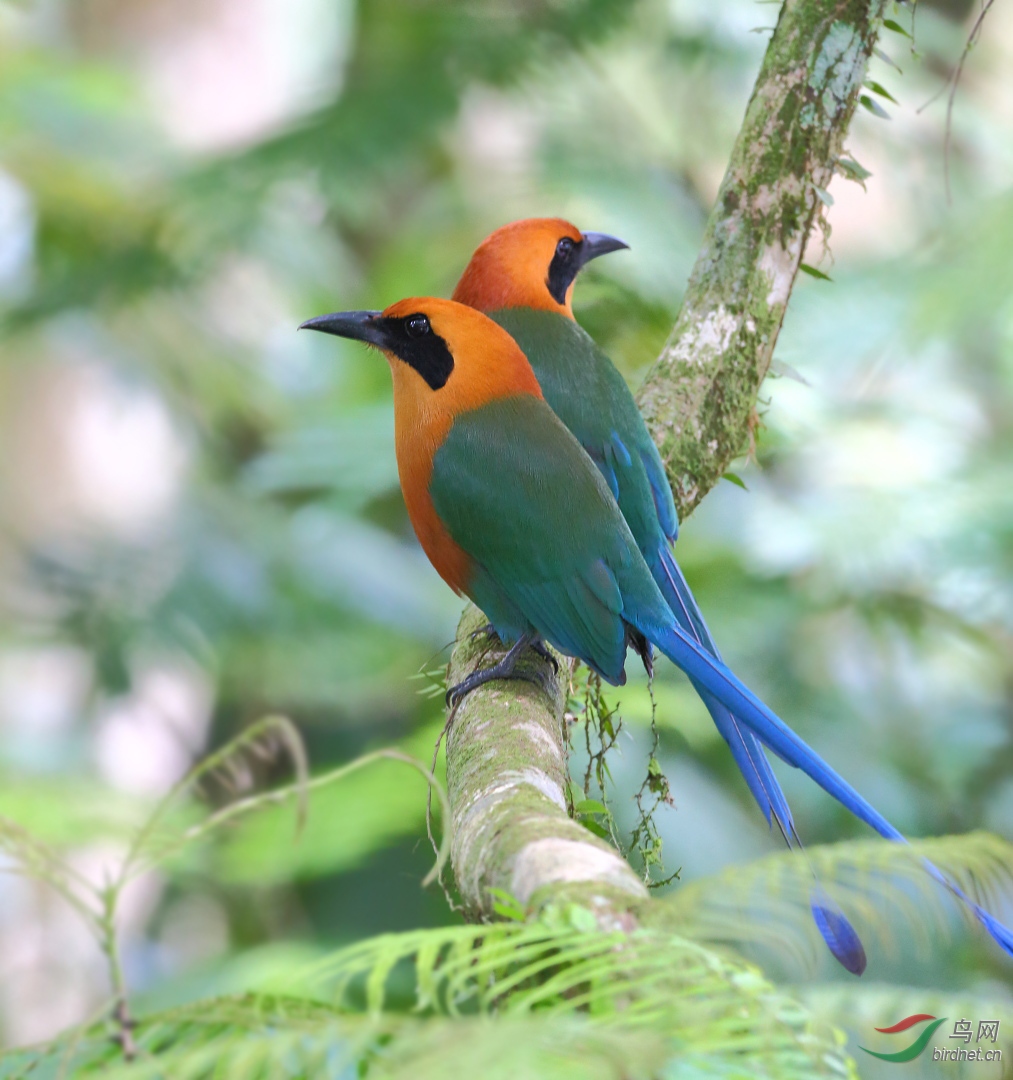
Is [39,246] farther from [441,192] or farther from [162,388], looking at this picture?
[441,192]

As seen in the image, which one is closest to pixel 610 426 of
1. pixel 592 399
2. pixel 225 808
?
pixel 592 399

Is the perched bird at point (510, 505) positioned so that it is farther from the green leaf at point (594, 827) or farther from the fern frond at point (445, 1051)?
the fern frond at point (445, 1051)

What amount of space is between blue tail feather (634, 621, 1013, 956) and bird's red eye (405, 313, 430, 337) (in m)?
0.68

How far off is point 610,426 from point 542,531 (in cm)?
36

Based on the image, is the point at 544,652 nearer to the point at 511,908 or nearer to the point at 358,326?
the point at 358,326

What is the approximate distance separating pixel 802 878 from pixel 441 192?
490cm

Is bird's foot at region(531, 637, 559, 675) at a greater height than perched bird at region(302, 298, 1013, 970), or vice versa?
perched bird at region(302, 298, 1013, 970)

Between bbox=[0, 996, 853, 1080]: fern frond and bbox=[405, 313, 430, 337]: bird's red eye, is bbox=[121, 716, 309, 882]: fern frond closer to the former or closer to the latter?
bbox=[0, 996, 853, 1080]: fern frond

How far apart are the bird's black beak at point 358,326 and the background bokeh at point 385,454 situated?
887 mm

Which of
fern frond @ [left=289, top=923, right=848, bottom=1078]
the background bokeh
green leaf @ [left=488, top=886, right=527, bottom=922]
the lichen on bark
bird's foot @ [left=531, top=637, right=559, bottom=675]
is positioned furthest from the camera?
the background bokeh

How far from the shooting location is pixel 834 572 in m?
3.80

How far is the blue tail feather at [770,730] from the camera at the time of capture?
1303 mm

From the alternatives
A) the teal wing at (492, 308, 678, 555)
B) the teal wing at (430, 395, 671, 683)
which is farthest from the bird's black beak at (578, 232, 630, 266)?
the teal wing at (430, 395, 671, 683)

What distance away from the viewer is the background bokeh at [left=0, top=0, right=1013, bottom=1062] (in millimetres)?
3652
